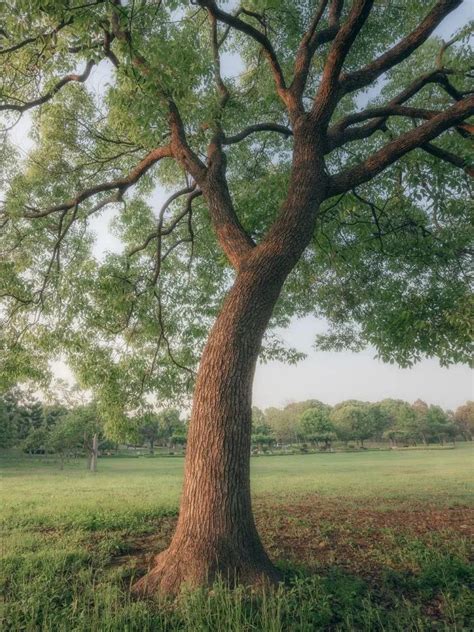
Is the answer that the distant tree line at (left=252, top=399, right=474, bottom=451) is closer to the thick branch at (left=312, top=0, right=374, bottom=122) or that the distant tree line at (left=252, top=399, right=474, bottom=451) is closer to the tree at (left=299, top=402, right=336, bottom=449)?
the tree at (left=299, top=402, right=336, bottom=449)

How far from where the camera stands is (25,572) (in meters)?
4.68

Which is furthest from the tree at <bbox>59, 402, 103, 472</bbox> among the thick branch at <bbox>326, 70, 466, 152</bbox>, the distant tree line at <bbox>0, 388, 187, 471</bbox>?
the thick branch at <bbox>326, 70, 466, 152</bbox>

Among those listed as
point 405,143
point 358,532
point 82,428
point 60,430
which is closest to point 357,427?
point 82,428

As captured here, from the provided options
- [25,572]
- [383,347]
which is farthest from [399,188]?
[25,572]

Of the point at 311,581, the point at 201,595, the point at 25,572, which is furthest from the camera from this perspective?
the point at 25,572

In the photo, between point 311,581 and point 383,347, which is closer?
point 311,581

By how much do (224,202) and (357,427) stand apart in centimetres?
9708

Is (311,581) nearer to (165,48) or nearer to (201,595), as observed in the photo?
(201,595)

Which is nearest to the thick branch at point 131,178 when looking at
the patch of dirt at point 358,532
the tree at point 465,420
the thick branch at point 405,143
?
the thick branch at point 405,143

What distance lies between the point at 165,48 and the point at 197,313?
5776 mm

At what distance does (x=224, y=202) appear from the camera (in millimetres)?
5645

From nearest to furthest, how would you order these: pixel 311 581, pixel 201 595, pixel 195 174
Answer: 1. pixel 201 595
2. pixel 311 581
3. pixel 195 174

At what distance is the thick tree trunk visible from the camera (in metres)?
4.03

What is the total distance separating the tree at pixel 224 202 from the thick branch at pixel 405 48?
26mm
